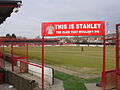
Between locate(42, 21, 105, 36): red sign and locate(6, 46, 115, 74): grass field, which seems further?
locate(6, 46, 115, 74): grass field

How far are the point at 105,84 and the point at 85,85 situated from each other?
163cm

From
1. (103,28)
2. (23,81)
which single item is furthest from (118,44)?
(23,81)

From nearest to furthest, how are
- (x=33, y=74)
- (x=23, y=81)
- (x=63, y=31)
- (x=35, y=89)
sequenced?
(x=35, y=89) < (x=63, y=31) < (x=23, y=81) < (x=33, y=74)

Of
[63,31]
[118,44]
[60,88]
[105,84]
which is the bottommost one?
[60,88]

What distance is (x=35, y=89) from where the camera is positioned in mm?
6090

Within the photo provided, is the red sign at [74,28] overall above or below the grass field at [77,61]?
above

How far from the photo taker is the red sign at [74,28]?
6.23m

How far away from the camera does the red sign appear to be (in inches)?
245

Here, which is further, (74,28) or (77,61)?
(77,61)

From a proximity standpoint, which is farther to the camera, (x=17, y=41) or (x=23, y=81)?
(x=17, y=41)

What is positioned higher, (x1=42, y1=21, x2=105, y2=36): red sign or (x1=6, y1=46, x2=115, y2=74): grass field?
(x1=42, y1=21, x2=105, y2=36): red sign

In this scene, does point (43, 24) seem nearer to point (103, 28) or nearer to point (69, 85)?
point (103, 28)

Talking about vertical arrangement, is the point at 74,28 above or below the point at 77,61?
above

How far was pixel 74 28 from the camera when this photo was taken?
6.37 m
